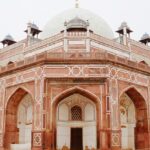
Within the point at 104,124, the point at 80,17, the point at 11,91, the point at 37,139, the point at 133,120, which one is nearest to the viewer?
the point at 37,139

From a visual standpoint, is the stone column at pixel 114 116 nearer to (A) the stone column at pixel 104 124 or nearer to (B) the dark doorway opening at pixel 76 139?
(A) the stone column at pixel 104 124

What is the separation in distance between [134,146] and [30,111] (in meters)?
6.00

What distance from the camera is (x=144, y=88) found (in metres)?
17.3

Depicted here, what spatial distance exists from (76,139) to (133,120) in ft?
11.7

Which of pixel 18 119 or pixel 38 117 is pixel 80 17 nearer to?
pixel 18 119

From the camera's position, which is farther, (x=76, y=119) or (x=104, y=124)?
(x=76, y=119)

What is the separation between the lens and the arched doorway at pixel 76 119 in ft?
49.2

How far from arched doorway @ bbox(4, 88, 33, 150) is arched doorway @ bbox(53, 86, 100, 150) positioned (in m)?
2.19

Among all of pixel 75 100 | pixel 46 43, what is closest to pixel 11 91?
pixel 75 100

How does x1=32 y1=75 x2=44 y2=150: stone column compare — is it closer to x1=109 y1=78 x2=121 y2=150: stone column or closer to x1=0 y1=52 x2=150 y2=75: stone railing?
x1=0 y1=52 x2=150 y2=75: stone railing

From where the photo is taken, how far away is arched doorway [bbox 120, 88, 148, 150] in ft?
54.8

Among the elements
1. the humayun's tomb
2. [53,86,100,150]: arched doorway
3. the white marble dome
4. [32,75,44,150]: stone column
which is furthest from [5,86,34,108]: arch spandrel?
the white marble dome

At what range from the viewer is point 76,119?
15.8m

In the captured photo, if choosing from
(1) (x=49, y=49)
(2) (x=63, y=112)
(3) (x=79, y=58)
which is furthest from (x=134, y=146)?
(1) (x=49, y=49)
